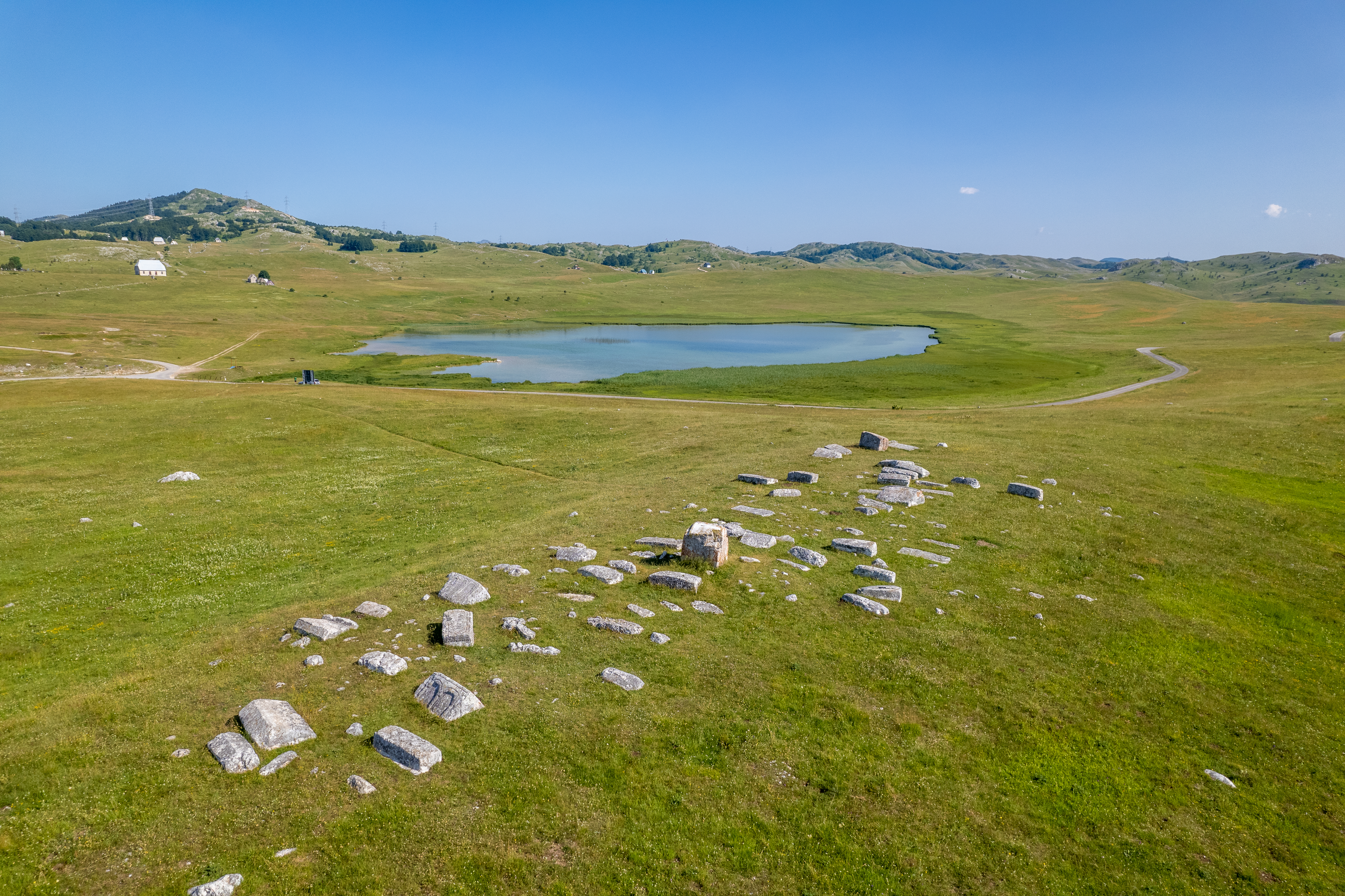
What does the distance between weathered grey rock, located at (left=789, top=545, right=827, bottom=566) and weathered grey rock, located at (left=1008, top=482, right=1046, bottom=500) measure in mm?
14176

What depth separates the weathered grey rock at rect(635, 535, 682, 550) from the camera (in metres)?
25.1

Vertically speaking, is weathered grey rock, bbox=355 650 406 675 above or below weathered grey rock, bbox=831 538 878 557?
below

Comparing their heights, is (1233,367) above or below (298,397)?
above

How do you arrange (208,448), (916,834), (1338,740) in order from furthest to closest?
(208,448), (1338,740), (916,834)

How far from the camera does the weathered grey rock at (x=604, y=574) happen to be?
22391mm

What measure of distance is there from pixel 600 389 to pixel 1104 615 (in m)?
78.8

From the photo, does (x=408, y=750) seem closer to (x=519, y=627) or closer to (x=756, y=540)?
(x=519, y=627)

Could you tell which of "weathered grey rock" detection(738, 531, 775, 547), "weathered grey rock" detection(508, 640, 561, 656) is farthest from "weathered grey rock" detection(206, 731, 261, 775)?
"weathered grey rock" detection(738, 531, 775, 547)

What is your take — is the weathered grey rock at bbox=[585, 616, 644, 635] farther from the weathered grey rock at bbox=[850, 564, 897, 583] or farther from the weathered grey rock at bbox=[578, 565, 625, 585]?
the weathered grey rock at bbox=[850, 564, 897, 583]

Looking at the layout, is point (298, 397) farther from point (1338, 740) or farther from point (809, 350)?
point (809, 350)

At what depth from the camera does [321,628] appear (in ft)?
61.0

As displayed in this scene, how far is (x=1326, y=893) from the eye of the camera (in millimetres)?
11375

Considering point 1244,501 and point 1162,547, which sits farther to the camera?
point 1244,501

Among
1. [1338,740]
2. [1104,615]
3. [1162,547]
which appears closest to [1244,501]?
[1162,547]
